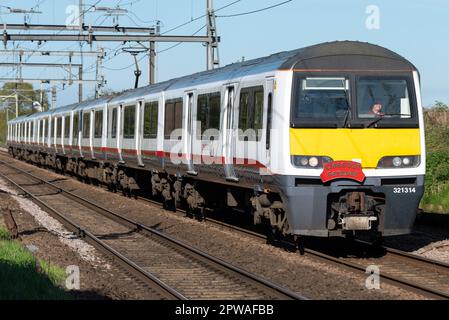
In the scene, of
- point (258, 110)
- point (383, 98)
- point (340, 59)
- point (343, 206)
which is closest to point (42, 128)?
point (258, 110)

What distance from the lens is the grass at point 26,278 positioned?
8.89 m

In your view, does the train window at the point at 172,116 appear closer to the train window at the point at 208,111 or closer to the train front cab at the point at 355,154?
the train window at the point at 208,111

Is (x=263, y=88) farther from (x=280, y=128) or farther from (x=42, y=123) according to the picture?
(x=42, y=123)

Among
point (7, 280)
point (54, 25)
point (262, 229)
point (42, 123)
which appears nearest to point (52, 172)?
point (42, 123)

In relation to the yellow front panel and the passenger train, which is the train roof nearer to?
the passenger train

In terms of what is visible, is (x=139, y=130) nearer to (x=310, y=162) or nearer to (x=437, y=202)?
(x=437, y=202)

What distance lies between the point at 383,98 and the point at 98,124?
17616 millimetres

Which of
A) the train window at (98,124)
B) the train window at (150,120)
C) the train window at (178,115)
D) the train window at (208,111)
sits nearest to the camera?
the train window at (208,111)

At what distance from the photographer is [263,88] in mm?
13164

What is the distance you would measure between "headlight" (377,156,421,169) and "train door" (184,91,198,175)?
5.59 m

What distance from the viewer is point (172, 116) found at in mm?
19172

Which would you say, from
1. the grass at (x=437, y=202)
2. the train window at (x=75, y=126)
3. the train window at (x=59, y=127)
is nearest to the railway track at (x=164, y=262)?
the grass at (x=437, y=202)

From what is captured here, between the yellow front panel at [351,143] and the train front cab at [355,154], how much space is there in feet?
0.05
